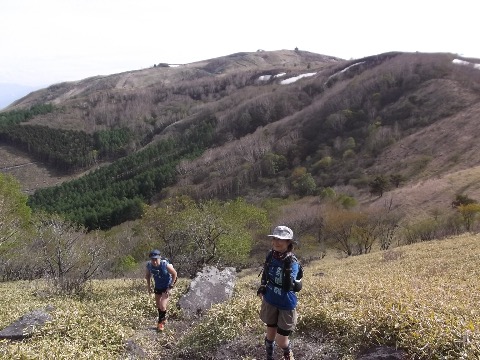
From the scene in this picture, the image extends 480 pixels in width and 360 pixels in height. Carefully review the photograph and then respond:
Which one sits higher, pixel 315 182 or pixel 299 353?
pixel 299 353

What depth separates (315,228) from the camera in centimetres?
5425

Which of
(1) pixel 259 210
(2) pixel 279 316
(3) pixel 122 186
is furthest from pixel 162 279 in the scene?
(3) pixel 122 186

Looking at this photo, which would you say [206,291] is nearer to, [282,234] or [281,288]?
[281,288]

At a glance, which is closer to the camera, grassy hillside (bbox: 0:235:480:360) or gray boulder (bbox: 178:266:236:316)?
grassy hillside (bbox: 0:235:480:360)

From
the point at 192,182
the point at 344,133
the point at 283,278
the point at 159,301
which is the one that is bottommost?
the point at 192,182

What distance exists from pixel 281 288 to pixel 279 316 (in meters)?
0.65

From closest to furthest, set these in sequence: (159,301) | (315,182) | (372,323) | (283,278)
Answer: (283,278) → (372,323) → (159,301) → (315,182)

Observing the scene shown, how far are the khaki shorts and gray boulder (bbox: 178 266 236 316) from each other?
5611mm

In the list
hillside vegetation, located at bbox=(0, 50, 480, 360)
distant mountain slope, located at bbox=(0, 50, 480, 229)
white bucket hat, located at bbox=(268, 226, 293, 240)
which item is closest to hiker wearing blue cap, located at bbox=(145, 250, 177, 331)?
hillside vegetation, located at bbox=(0, 50, 480, 360)

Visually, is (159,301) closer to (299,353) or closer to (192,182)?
(299,353)

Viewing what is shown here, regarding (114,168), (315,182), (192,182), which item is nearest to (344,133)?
(315,182)

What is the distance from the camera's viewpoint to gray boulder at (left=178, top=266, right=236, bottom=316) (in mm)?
13797

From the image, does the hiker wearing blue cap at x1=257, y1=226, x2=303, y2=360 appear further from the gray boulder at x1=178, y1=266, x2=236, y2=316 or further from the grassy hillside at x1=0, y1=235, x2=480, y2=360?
the gray boulder at x1=178, y1=266, x2=236, y2=316

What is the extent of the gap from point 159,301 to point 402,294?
7.01 m
